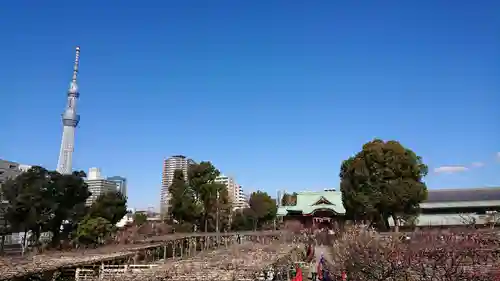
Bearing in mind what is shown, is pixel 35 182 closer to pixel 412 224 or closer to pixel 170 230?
pixel 170 230

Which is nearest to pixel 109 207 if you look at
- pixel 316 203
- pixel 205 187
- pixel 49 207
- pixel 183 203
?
pixel 49 207

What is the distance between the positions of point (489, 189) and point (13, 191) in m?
52.5

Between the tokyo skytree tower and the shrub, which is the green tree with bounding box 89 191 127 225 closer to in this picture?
the shrub

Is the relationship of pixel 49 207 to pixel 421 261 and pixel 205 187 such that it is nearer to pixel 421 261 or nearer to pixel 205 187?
pixel 205 187

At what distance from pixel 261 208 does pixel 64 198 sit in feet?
85.1

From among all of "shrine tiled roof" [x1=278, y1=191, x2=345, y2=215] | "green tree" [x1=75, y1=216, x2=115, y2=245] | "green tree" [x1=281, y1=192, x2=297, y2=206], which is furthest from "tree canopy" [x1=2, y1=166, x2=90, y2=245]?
"green tree" [x1=281, y1=192, x2=297, y2=206]

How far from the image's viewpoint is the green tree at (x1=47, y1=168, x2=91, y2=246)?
109 feet

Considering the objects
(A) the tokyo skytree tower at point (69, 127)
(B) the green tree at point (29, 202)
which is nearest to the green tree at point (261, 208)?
(B) the green tree at point (29, 202)

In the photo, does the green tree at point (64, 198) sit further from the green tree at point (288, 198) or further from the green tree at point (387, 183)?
the green tree at point (288, 198)

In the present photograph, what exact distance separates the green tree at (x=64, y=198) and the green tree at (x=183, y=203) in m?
9.02

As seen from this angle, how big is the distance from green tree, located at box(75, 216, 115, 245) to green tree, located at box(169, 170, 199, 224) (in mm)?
9172

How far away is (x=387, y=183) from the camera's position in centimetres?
3219

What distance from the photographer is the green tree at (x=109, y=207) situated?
37.0 meters

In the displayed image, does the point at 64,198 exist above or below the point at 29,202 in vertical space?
above
